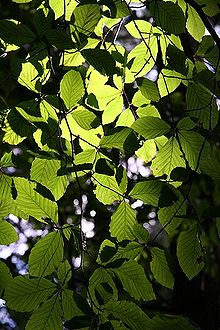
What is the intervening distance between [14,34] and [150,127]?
0.27 m

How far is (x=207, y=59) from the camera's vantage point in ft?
3.12

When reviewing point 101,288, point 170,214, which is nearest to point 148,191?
point 170,214

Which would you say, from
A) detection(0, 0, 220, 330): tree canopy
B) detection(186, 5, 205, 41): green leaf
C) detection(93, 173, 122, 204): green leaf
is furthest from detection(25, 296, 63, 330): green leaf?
detection(186, 5, 205, 41): green leaf

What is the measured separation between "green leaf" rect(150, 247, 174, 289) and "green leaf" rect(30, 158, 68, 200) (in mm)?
191

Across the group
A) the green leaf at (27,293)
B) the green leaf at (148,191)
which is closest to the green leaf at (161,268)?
the green leaf at (148,191)

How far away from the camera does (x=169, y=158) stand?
92 cm

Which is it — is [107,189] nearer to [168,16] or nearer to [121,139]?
[121,139]

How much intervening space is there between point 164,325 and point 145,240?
139mm

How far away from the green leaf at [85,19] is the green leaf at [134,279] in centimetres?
37

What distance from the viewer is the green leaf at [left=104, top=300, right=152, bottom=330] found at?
74cm

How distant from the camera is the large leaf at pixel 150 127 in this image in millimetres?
864

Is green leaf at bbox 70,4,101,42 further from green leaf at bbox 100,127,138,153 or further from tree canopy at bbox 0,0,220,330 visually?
green leaf at bbox 100,127,138,153

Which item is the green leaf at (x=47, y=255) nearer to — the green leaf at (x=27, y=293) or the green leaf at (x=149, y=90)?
the green leaf at (x=27, y=293)

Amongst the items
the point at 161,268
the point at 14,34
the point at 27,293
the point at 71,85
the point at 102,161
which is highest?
the point at 14,34
